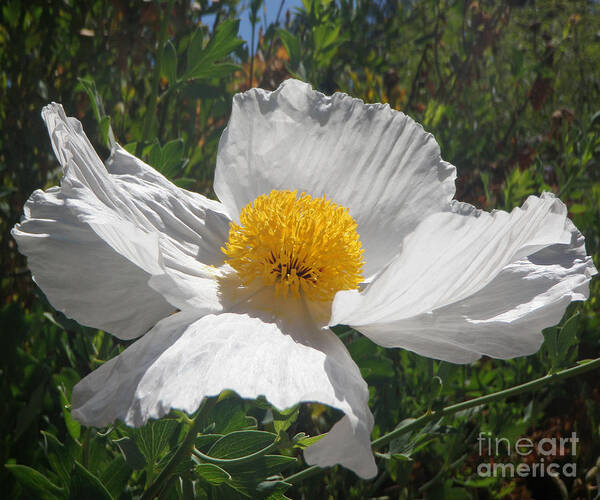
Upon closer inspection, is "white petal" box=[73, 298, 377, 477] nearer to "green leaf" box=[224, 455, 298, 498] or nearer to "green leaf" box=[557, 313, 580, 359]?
"green leaf" box=[224, 455, 298, 498]

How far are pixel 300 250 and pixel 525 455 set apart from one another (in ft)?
3.86

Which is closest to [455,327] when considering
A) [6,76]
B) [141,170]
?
[141,170]

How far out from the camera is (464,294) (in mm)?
816

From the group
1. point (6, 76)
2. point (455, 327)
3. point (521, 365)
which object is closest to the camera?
point (455, 327)

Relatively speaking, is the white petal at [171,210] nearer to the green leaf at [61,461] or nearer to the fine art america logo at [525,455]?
the green leaf at [61,461]

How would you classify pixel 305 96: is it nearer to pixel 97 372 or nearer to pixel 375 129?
pixel 375 129

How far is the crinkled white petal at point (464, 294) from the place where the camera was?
2.67 ft

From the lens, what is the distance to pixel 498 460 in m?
1.78

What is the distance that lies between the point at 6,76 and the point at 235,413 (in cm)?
169

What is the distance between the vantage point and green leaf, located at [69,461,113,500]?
892 millimetres

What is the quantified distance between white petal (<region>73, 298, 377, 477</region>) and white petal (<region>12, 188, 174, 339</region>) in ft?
0.29

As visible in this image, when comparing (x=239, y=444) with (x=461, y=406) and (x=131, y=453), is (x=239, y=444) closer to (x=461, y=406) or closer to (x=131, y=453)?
(x=131, y=453)

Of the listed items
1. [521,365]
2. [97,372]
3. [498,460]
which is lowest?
[498,460]

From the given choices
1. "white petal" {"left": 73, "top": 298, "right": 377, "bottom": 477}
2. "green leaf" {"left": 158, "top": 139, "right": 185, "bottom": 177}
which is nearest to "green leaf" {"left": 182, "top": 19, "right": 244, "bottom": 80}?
"green leaf" {"left": 158, "top": 139, "right": 185, "bottom": 177}
